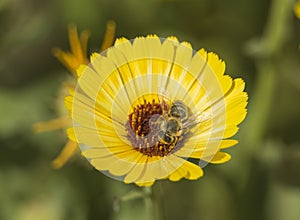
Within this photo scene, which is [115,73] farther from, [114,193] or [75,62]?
[114,193]

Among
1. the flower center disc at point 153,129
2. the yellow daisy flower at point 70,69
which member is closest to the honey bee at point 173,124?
the flower center disc at point 153,129

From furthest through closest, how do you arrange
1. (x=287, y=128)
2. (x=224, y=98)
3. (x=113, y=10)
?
1. (x=113, y=10)
2. (x=287, y=128)
3. (x=224, y=98)

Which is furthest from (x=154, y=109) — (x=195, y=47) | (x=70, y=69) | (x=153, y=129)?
(x=195, y=47)

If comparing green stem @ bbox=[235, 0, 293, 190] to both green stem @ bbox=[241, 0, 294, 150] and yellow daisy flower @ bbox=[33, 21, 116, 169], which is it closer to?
green stem @ bbox=[241, 0, 294, 150]

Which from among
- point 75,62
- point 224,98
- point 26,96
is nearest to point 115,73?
point 224,98

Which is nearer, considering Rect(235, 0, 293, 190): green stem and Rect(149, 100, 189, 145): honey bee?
Rect(149, 100, 189, 145): honey bee

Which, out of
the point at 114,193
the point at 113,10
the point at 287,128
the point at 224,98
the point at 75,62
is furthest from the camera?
the point at 113,10

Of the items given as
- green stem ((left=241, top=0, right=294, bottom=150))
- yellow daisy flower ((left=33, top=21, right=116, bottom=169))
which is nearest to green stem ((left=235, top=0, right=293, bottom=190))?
green stem ((left=241, top=0, right=294, bottom=150))

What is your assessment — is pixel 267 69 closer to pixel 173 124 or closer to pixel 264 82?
A: pixel 264 82
